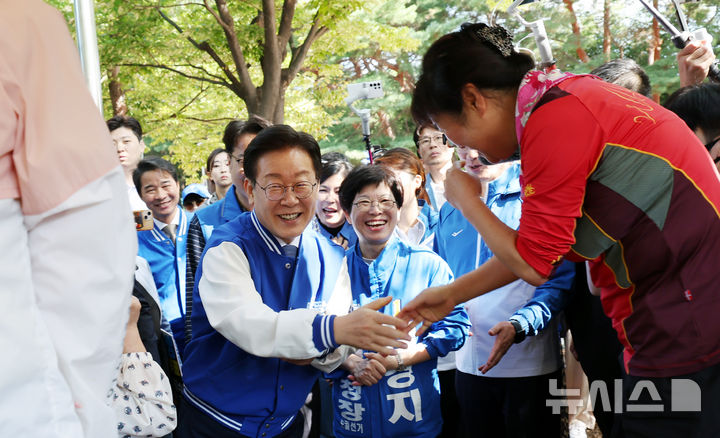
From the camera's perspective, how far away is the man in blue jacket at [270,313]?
74.5 inches

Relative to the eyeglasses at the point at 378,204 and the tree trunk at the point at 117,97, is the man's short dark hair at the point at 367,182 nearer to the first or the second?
the eyeglasses at the point at 378,204

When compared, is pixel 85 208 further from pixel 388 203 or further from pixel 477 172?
pixel 477 172

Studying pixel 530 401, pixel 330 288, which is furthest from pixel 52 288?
pixel 530 401

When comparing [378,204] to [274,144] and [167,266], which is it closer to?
[274,144]

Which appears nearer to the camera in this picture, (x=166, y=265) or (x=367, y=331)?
(x=367, y=331)

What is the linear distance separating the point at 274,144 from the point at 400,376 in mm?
1190

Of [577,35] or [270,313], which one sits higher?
[577,35]

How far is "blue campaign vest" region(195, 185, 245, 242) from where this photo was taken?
3352mm

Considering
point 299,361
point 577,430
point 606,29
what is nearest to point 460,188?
point 299,361

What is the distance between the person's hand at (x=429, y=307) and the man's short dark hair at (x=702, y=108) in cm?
131

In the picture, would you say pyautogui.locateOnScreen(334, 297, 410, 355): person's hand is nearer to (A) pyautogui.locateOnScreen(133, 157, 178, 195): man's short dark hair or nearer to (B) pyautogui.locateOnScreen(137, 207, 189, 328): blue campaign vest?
(B) pyautogui.locateOnScreen(137, 207, 189, 328): blue campaign vest

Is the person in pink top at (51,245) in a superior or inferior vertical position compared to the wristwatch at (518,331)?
superior

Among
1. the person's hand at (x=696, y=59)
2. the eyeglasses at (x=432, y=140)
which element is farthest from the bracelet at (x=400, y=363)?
the eyeglasses at (x=432, y=140)

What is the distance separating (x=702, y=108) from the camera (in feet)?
8.19
